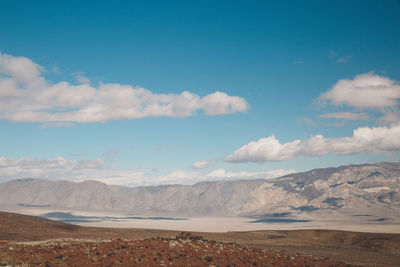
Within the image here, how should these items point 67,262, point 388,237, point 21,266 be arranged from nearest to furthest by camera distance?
point 21,266, point 67,262, point 388,237

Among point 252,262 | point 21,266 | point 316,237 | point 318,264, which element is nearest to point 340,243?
point 316,237

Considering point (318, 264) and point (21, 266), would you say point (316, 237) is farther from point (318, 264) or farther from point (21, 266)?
point (21, 266)

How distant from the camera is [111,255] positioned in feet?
79.4

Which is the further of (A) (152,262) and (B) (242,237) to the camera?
(B) (242,237)

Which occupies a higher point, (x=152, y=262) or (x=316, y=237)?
(x=152, y=262)

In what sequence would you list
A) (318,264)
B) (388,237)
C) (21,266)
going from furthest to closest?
(388,237), (318,264), (21,266)

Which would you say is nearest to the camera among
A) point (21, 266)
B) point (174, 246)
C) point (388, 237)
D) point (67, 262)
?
point (21, 266)

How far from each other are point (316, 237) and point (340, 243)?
8619 millimetres

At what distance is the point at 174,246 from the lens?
2838cm

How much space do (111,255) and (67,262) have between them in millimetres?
3202

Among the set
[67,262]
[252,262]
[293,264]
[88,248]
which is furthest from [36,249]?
[293,264]

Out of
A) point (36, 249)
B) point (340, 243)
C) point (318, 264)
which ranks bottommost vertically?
point (340, 243)

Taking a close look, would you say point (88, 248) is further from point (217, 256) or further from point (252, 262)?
point (252, 262)

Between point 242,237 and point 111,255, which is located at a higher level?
point 111,255
